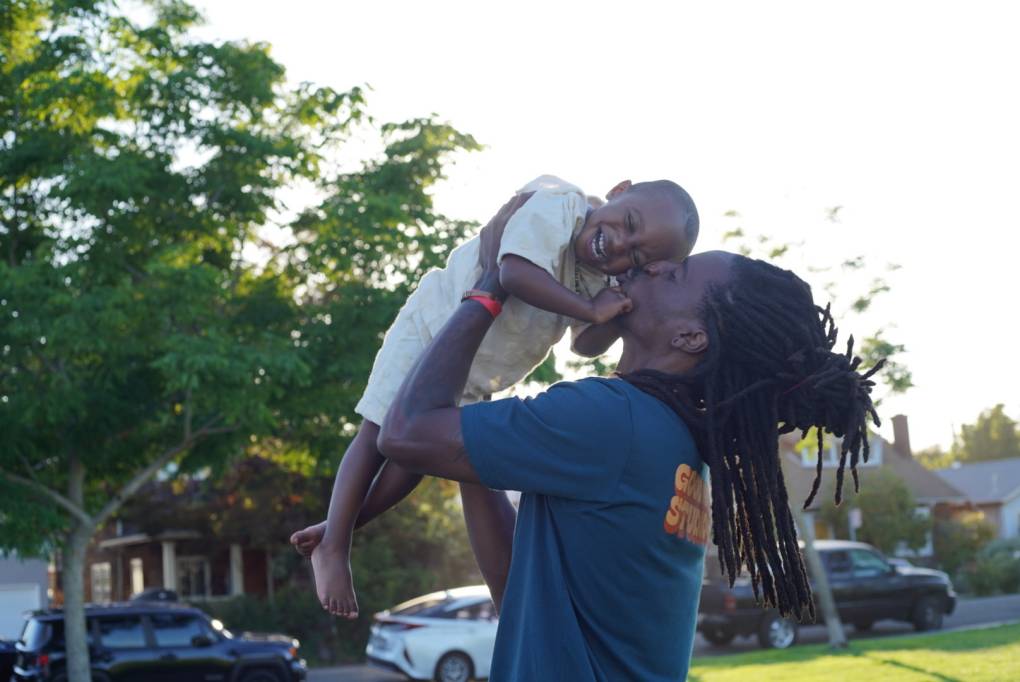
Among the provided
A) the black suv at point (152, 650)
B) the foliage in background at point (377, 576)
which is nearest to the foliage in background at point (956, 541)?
the foliage in background at point (377, 576)

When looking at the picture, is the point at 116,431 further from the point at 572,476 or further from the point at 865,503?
the point at 865,503

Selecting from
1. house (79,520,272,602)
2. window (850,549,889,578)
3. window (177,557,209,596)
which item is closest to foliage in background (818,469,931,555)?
window (850,549,889,578)

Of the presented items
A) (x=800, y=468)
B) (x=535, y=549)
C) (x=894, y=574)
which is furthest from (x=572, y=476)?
(x=800, y=468)

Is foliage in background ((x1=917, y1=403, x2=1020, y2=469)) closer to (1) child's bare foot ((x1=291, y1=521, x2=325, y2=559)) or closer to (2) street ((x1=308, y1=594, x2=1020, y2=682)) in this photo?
(2) street ((x1=308, y1=594, x2=1020, y2=682))

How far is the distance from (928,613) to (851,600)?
6.19ft

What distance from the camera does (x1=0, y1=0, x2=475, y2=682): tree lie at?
45.1 feet

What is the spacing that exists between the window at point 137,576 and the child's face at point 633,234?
116 feet

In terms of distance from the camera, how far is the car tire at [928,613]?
864 inches

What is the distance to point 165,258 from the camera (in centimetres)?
1384

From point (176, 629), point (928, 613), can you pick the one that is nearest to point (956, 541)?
point (928, 613)

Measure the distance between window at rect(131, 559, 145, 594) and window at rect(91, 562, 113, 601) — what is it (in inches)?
56.8

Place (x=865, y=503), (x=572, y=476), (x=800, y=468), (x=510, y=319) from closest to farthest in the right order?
(x=572, y=476) < (x=510, y=319) < (x=865, y=503) < (x=800, y=468)

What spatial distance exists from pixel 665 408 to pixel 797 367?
293 mm

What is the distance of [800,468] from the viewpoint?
40812mm
